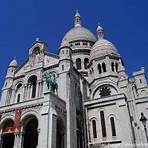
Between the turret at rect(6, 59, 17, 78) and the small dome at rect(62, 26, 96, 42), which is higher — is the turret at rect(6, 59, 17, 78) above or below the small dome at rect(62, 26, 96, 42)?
below

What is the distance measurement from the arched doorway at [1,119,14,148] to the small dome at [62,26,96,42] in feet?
85.8

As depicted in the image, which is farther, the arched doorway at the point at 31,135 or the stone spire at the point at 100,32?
the stone spire at the point at 100,32

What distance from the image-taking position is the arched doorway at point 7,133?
992 inches

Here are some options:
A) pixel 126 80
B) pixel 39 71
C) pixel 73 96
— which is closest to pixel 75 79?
pixel 73 96

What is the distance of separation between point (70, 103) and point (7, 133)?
26.2 ft

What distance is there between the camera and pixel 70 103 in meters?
27.1

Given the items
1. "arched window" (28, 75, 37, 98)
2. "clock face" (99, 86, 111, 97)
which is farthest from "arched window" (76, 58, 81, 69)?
"arched window" (28, 75, 37, 98)

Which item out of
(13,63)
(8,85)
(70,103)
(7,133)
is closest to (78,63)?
(13,63)

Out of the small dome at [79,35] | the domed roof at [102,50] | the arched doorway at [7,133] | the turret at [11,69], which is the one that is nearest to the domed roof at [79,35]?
the small dome at [79,35]

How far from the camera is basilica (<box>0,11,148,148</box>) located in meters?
24.6

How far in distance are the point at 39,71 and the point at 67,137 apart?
11.6 meters

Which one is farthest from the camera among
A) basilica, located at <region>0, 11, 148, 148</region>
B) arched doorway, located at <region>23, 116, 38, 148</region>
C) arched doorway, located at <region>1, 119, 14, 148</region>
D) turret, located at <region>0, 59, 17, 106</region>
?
turret, located at <region>0, 59, 17, 106</region>

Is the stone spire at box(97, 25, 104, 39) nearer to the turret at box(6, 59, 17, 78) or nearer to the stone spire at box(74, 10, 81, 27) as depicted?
the stone spire at box(74, 10, 81, 27)

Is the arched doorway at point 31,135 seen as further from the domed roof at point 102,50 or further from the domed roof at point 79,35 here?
the domed roof at point 79,35
